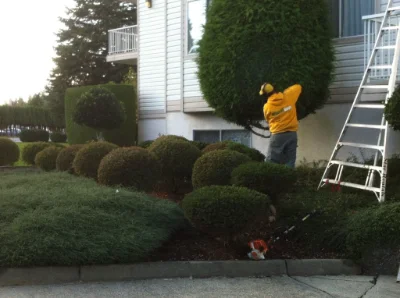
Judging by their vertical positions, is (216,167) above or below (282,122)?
below

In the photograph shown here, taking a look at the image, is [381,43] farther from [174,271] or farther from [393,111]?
[174,271]

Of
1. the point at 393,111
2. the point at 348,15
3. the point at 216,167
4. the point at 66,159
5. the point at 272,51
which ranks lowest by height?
the point at 66,159

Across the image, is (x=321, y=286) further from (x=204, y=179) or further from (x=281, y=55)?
(x=281, y=55)

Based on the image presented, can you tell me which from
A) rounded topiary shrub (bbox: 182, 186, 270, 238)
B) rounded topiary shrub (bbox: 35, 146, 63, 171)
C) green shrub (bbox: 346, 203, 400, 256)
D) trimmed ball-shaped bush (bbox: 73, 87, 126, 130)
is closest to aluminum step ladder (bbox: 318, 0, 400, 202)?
green shrub (bbox: 346, 203, 400, 256)

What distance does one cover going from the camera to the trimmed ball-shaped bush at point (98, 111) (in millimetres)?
15758

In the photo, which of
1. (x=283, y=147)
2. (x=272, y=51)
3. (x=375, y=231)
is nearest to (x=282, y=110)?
(x=283, y=147)

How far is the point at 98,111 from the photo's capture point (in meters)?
15.8

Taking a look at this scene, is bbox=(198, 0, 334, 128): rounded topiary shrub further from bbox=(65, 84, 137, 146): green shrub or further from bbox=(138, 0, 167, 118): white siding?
bbox=(65, 84, 137, 146): green shrub

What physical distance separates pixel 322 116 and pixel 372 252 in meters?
5.49

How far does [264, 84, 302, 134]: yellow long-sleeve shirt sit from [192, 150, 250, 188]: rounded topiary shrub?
1.14m

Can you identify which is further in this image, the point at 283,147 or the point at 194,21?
the point at 194,21

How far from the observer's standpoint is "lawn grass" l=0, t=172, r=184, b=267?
5.49m

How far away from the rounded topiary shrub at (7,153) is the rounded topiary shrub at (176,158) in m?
8.94

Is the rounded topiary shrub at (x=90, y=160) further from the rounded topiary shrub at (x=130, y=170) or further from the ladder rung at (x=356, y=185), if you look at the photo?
the ladder rung at (x=356, y=185)
